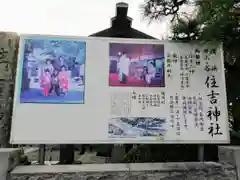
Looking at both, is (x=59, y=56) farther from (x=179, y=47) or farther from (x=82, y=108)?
(x=179, y=47)

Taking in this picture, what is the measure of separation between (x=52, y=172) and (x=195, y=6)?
7.46 feet

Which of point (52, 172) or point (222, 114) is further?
point (222, 114)

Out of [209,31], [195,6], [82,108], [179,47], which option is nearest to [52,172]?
[82,108]

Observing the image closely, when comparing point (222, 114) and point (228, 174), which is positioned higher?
point (222, 114)

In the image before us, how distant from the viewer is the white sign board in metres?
2.40

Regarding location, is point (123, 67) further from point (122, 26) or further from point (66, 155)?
point (122, 26)

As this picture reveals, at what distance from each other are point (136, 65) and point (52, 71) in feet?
3.03

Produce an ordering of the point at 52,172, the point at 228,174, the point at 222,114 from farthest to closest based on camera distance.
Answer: the point at 222,114 < the point at 228,174 < the point at 52,172

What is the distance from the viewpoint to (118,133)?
241 cm

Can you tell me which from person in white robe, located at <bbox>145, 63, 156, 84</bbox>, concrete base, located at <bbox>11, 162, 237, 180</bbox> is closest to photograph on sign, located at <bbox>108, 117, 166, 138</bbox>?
concrete base, located at <bbox>11, 162, 237, 180</bbox>

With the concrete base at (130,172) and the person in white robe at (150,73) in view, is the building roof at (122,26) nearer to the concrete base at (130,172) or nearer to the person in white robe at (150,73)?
the person in white robe at (150,73)

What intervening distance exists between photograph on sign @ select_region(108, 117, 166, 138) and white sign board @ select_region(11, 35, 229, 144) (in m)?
0.01

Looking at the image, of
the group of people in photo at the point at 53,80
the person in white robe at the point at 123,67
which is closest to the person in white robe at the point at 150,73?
the person in white robe at the point at 123,67

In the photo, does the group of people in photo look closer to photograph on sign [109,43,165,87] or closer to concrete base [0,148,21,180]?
photograph on sign [109,43,165,87]
